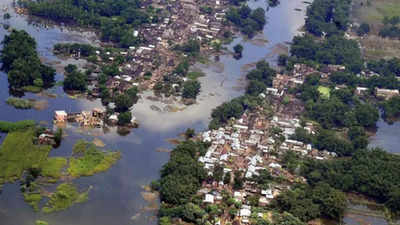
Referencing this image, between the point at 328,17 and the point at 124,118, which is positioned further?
the point at 328,17

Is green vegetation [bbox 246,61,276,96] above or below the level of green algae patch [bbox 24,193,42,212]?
above

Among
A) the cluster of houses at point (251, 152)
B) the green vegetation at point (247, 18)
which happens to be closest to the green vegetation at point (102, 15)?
the green vegetation at point (247, 18)

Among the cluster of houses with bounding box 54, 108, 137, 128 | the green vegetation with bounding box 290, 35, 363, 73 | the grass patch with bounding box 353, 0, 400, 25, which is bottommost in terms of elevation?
the cluster of houses with bounding box 54, 108, 137, 128

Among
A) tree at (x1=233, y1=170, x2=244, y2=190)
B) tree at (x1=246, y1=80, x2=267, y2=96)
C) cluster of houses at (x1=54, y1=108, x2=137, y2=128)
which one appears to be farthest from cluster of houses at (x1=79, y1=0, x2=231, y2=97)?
tree at (x1=233, y1=170, x2=244, y2=190)

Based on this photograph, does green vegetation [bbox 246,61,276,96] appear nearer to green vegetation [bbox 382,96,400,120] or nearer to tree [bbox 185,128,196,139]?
tree [bbox 185,128,196,139]

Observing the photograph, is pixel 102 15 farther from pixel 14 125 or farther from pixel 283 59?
pixel 14 125

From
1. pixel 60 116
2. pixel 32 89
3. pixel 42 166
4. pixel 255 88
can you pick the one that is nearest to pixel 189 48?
pixel 255 88

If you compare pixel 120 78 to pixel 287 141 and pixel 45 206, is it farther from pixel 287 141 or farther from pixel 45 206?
pixel 45 206

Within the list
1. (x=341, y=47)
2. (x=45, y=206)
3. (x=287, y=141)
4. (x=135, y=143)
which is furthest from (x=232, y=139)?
(x=341, y=47)
